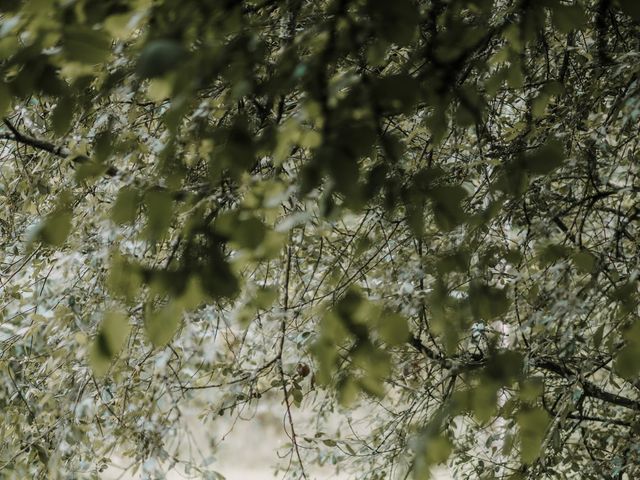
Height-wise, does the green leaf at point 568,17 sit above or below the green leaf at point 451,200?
above

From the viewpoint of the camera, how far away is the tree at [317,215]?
885 mm

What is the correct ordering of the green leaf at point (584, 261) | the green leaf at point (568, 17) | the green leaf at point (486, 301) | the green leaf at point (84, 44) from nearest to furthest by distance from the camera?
the green leaf at point (84, 44) → the green leaf at point (486, 301) → the green leaf at point (568, 17) → the green leaf at point (584, 261)

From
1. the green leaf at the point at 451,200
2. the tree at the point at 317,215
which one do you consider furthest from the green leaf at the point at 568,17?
the green leaf at the point at 451,200

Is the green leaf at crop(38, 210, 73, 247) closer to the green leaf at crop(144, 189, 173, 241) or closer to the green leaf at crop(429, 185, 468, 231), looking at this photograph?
the green leaf at crop(144, 189, 173, 241)

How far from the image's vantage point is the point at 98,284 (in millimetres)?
2250

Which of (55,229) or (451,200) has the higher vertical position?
(451,200)

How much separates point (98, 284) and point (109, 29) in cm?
148

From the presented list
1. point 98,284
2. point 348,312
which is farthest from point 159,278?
point 98,284

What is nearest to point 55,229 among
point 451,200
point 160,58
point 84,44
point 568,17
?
point 84,44

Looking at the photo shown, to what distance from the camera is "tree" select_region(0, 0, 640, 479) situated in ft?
2.90

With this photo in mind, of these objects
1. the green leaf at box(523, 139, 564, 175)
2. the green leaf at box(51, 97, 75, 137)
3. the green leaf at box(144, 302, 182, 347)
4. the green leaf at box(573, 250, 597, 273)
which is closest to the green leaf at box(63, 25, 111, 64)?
the green leaf at box(51, 97, 75, 137)

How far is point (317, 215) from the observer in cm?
216

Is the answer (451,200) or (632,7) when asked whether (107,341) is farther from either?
(632,7)

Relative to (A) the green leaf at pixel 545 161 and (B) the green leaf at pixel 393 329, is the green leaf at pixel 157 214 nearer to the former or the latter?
(B) the green leaf at pixel 393 329
